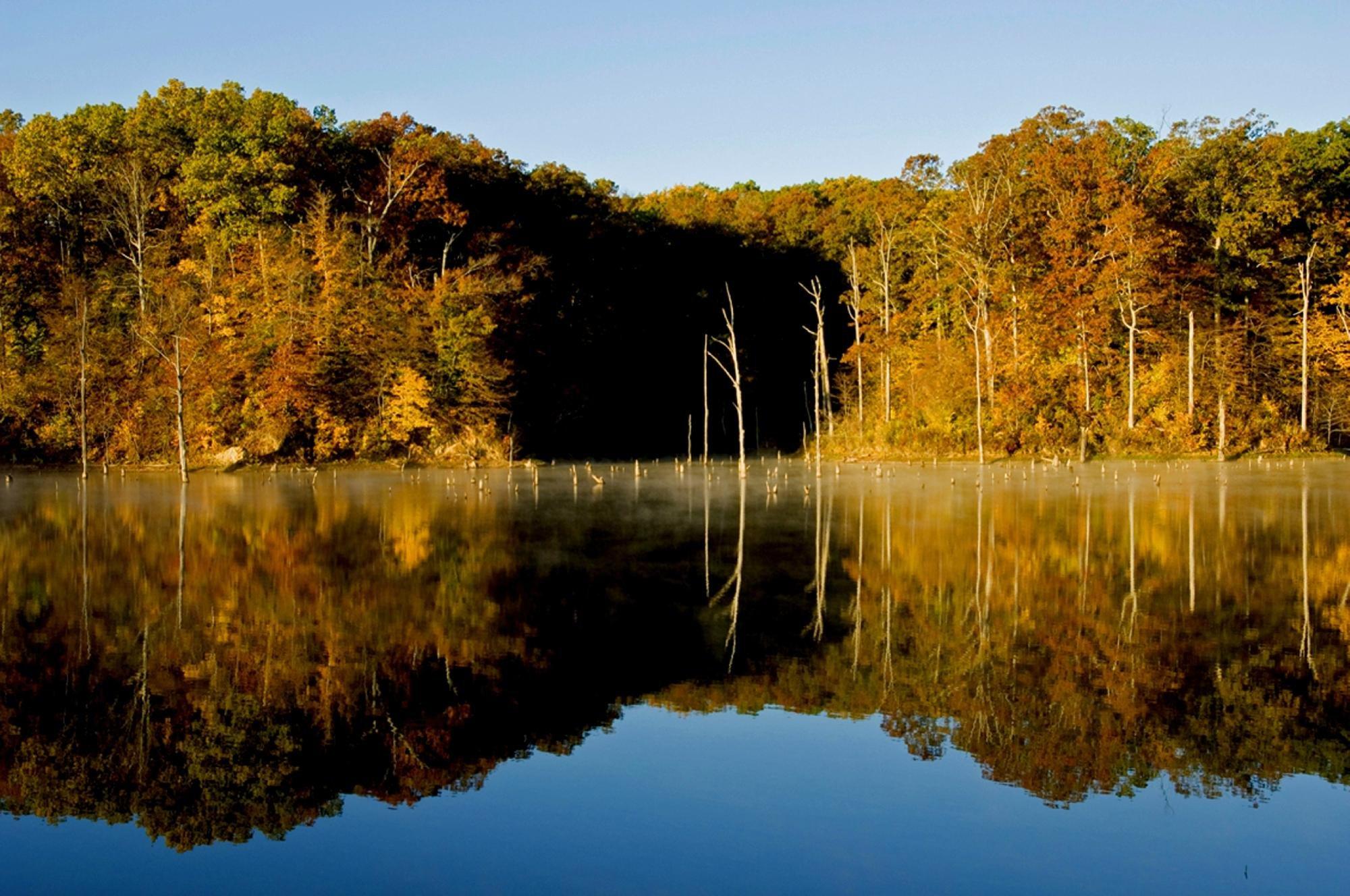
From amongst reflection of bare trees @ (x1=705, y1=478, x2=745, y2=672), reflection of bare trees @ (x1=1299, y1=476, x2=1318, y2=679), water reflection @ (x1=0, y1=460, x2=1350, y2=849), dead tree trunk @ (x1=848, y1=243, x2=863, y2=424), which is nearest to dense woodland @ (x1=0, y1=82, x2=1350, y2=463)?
dead tree trunk @ (x1=848, y1=243, x2=863, y2=424)

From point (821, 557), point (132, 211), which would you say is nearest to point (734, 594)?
point (821, 557)

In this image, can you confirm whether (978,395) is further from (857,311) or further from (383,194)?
(383,194)

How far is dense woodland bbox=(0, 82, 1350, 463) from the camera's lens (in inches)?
2045

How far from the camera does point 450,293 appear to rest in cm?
5256

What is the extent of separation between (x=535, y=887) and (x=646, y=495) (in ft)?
97.8

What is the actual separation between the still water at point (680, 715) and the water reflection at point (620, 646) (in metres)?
0.06

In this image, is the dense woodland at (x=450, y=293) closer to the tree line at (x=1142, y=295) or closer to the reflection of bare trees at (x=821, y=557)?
the tree line at (x=1142, y=295)

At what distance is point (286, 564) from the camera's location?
21.0 metres

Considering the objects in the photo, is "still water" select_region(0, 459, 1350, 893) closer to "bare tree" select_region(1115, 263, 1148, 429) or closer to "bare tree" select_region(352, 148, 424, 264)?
"bare tree" select_region(1115, 263, 1148, 429)

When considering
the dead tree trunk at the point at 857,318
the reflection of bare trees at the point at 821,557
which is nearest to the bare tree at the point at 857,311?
the dead tree trunk at the point at 857,318

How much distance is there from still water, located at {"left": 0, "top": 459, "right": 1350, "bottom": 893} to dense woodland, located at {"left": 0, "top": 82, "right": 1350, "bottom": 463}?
29830 millimetres

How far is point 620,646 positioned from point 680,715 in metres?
2.96

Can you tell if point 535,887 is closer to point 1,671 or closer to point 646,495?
point 1,671

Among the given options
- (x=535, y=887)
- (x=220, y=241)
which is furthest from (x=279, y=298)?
(x=535, y=887)
